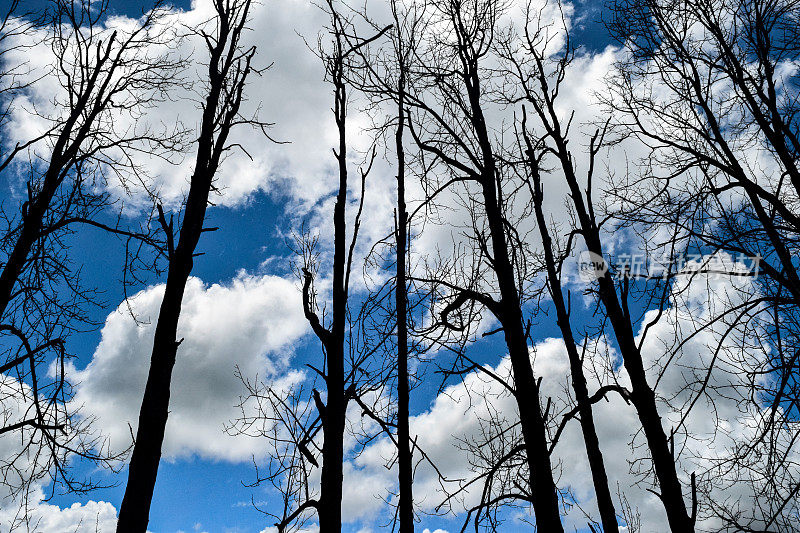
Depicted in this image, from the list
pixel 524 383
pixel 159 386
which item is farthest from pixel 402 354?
pixel 159 386

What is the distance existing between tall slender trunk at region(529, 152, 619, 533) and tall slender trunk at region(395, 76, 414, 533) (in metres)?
1.88

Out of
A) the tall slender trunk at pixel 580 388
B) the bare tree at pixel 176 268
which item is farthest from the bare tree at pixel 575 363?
the bare tree at pixel 176 268

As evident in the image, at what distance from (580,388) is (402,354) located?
7.46 feet

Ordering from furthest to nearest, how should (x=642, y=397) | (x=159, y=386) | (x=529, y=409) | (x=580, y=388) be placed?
1. (x=580, y=388)
2. (x=642, y=397)
3. (x=159, y=386)
4. (x=529, y=409)

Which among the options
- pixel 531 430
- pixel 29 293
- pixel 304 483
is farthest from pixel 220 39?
pixel 304 483

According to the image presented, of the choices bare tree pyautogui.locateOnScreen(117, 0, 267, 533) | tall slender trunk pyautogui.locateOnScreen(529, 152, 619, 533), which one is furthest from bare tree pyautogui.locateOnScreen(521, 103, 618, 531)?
bare tree pyautogui.locateOnScreen(117, 0, 267, 533)

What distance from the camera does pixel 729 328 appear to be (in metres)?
5.54

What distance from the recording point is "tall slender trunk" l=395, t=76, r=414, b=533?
5.08 metres

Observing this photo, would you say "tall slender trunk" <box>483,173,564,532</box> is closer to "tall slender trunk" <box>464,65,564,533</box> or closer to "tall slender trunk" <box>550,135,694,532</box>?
"tall slender trunk" <box>464,65,564,533</box>

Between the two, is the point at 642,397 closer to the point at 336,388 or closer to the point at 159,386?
the point at 336,388

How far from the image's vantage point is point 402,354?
573 centimetres

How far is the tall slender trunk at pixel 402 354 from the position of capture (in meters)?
5.08

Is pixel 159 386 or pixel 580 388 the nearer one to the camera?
pixel 159 386

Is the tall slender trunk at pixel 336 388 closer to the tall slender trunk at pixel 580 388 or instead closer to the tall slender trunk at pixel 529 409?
the tall slender trunk at pixel 529 409
